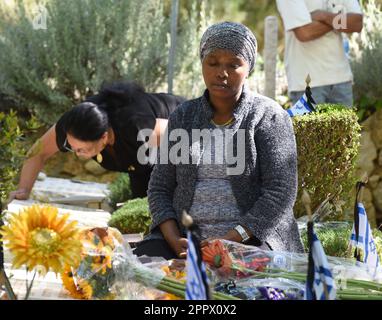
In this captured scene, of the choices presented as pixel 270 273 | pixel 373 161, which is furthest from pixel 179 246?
pixel 373 161

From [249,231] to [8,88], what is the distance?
472cm

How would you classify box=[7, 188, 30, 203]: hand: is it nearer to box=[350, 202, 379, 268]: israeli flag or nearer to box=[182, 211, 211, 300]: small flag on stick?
box=[350, 202, 379, 268]: israeli flag

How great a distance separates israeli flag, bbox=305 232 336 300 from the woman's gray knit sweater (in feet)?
3.73

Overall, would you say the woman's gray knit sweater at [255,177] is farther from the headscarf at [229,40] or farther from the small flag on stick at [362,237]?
the small flag on stick at [362,237]

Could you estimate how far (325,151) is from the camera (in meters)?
4.88

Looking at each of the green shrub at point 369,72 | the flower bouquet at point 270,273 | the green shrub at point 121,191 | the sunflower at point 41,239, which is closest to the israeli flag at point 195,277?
the sunflower at point 41,239

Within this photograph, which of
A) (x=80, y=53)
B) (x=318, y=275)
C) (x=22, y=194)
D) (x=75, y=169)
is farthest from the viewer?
(x=75, y=169)

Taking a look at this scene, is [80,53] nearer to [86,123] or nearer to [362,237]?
[86,123]

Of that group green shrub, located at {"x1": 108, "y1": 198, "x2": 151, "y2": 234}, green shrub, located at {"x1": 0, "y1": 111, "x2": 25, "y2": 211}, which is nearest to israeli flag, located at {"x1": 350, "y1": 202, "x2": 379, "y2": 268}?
green shrub, located at {"x1": 0, "y1": 111, "x2": 25, "y2": 211}

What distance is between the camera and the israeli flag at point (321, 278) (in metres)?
2.35

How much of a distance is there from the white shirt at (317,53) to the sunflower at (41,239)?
12.6ft

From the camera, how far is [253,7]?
15.2 metres

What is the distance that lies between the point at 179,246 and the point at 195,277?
1325 millimetres
